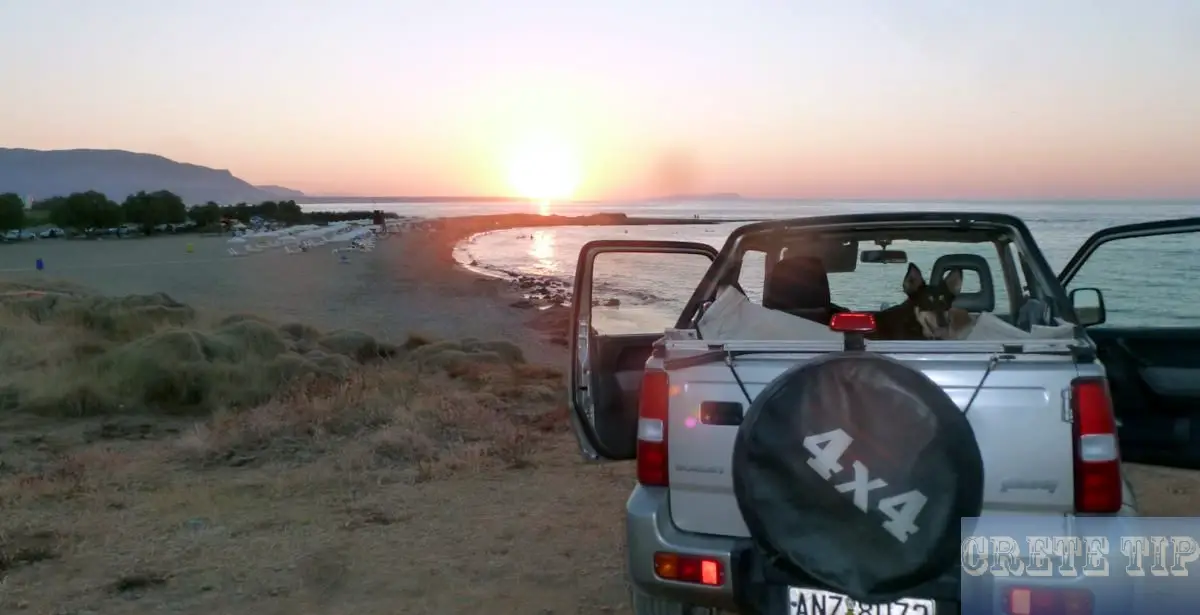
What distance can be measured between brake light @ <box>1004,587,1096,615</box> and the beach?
210cm

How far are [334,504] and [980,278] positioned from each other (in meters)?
4.25

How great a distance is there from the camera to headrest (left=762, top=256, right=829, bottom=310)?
4887 mm

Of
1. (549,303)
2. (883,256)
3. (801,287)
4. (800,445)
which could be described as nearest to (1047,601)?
(800,445)

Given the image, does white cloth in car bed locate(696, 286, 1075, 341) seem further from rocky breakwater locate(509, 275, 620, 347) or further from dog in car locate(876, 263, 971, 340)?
rocky breakwater locate(509, 275, 620, 347)

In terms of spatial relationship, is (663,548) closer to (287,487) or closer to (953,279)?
(953,279)

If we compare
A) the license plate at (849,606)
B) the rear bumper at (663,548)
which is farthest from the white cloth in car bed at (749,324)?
the license plate at (849,606)

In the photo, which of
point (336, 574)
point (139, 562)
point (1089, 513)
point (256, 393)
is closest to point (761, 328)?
point (1089, 513)

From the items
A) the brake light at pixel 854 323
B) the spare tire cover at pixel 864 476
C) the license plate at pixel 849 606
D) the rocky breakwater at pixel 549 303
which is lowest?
the rocky breakwater at pixel 549 303

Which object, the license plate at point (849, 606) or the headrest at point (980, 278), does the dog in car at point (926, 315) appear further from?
the license plate at point (849, 606)

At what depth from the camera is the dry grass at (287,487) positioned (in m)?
4.64

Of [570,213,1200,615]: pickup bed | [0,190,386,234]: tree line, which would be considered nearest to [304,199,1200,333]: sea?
[570,213,1200,615]: pickup bed

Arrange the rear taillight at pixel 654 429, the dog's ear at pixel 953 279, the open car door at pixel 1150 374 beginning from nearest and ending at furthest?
the rear taillight at pixel 654 429, the dog's ear at pixel 953 279, the open car door at pixel 1150 374

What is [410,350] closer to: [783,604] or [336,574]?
[336,574]

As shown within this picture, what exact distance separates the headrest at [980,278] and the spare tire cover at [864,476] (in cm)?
306
